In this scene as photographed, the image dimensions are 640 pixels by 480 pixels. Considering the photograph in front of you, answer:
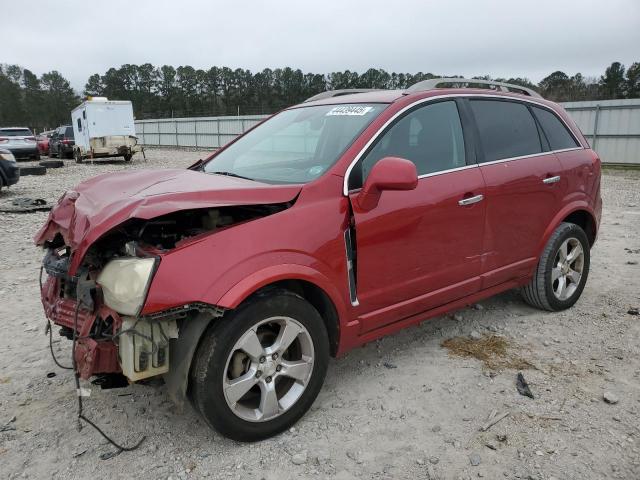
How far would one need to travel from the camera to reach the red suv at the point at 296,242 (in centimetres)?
239

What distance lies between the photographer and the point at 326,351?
281cm

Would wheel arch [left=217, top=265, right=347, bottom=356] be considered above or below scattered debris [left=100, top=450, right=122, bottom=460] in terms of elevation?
above

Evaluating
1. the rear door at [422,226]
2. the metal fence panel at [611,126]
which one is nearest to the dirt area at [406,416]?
the rear door at [422,226]

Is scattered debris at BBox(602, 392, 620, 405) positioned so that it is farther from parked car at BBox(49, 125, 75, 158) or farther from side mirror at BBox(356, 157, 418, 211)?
parked car at BBox(49, 125, 75, 158)

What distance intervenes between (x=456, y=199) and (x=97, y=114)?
19.8 metres

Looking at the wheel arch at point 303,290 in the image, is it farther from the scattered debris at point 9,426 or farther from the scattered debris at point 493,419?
the scattered debris at point 9,426

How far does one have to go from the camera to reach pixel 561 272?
4363 mm

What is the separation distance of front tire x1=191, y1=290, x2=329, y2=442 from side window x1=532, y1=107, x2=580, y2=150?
277cm

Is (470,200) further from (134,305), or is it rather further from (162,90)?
(162,90)

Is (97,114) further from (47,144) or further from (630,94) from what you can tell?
(630,94)

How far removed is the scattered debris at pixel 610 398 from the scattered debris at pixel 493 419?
641mm

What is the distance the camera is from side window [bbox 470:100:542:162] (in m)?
3.69

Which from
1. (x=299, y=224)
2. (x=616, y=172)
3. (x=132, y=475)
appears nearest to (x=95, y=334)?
(x=132, y=475)

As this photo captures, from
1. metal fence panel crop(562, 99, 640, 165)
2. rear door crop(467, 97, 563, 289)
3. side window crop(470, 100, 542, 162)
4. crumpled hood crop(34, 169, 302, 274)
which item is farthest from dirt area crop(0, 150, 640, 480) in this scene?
metal fence panel crop(562, 99, 640, 165)
